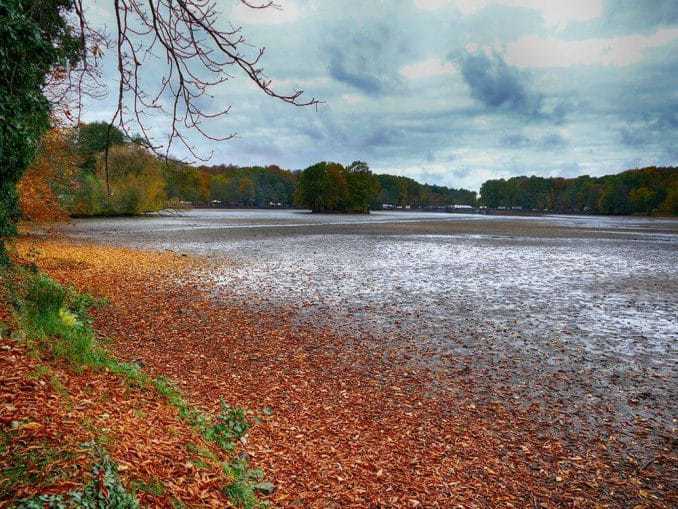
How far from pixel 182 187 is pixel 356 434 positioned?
92645 mm

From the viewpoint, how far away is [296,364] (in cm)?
771

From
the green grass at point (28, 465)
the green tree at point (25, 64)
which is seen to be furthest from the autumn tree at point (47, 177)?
the green grass at point (28, 465)

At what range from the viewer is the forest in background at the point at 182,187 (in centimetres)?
1762

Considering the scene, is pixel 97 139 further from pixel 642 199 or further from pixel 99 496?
pixel 642 199

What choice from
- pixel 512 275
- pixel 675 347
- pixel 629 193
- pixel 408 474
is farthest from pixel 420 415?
pixel 629 193

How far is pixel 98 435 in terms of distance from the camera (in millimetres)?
3549

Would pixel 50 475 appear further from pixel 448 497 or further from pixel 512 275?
pixel 512 275

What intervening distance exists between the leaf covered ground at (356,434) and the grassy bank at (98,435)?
38 millimetres

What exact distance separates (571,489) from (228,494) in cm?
339

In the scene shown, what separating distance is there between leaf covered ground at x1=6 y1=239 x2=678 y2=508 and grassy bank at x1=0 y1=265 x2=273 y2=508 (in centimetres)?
4

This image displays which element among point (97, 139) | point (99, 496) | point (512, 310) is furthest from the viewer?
point (512, 310)

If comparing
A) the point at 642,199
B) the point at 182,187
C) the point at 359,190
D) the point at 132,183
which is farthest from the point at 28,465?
the point at 642,199

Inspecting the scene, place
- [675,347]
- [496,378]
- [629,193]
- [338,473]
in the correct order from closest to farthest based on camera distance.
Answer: [338,473]
[496,378]
[675,347]
[629,193]

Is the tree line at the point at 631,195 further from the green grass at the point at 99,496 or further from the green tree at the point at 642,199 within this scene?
the green grass at the point at 99,496
